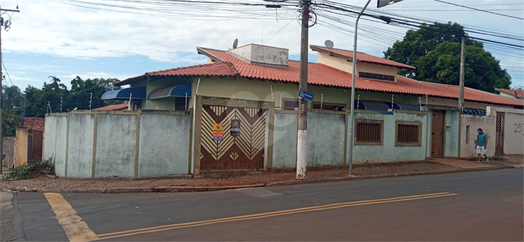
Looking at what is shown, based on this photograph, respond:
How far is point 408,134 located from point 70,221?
13.9 metres

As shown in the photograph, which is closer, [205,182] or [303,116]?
[205,182]

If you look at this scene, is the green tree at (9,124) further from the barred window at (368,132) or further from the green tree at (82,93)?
the barred window at (368,132)

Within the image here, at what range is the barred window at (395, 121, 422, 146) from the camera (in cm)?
1767

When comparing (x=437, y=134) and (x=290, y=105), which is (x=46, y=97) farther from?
(x=437, y=134)

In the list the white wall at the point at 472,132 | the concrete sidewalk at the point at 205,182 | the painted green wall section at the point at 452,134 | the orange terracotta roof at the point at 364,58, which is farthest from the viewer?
the orange terracotta roof at the point at 364,58

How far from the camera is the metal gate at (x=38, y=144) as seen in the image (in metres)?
17.2

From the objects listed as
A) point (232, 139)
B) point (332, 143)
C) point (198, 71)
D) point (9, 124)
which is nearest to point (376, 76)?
point (332, 143)

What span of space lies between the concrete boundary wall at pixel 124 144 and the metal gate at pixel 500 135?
52.4 ft

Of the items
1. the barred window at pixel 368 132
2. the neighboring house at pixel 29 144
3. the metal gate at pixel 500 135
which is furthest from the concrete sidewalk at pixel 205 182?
the metal gate at pixel 500 135

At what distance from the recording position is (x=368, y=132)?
16.8 meters

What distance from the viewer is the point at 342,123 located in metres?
16.2

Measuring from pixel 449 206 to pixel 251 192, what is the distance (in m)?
4.80

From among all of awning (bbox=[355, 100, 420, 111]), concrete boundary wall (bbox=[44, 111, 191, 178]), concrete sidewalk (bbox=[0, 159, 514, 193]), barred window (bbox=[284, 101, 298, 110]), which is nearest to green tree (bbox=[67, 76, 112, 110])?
barred window (bbox=[284, 101, 298, 110])

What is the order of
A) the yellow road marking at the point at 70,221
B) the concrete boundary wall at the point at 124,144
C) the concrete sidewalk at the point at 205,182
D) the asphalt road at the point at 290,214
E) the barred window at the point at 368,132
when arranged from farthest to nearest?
the barred window at the point at 368,132, the concrete boundary wall at the point at 124,144, the concrete sidewalk at the point at 205,182, the yellow road marking at the point at 70,221, the asphalt road at the point at 290,214
